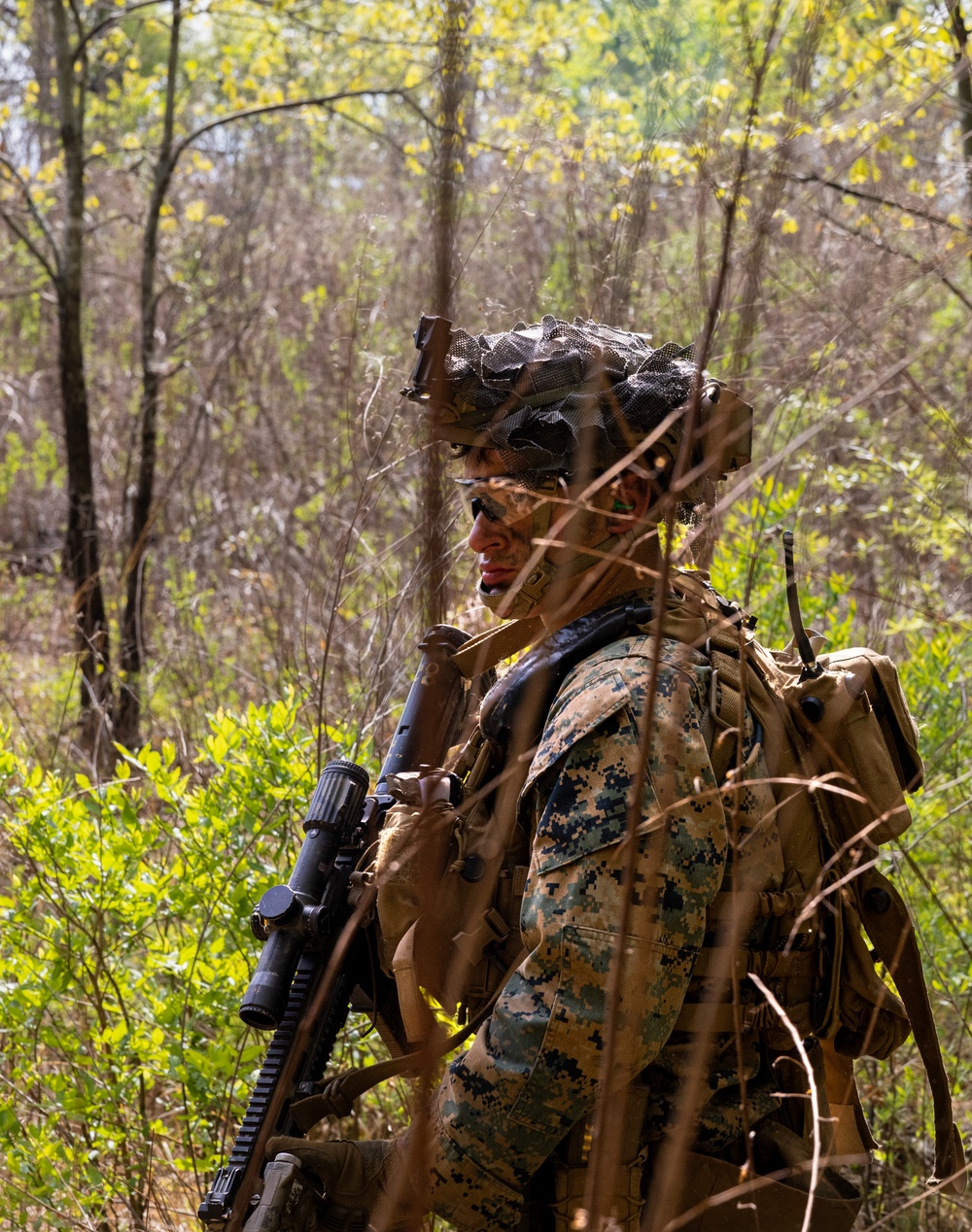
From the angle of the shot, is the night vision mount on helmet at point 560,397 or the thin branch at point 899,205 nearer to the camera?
the night vision mount on helmet at point 560,397

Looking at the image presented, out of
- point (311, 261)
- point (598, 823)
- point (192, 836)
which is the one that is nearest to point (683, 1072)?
point (598, 823)

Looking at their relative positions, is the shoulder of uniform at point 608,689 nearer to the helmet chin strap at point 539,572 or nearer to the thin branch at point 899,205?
the helmet chin strap at point 539,572

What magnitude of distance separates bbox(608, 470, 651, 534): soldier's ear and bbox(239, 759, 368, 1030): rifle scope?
0.71 metres

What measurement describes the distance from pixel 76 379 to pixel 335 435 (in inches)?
75.4

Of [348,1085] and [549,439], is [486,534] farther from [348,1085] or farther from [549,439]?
[348,1085]

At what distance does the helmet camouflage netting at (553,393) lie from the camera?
207 centimetres

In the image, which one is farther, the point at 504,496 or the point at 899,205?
the point at 899,205

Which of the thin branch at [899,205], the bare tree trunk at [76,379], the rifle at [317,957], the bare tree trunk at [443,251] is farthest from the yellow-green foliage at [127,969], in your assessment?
the bare tree trunk at [76,379]

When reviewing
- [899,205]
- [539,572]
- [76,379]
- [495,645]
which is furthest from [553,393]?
[76,379]

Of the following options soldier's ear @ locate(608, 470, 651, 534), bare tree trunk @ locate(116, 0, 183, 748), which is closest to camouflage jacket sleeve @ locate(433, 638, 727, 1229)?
soldier's ear @ locate(608, 470, 651, 534)

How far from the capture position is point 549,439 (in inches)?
82.7

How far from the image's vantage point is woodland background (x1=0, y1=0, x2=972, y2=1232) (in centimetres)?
296

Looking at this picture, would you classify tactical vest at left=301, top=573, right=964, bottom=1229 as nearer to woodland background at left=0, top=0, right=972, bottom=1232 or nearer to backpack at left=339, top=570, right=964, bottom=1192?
backpack at left=339, top=570, right=964, bottom=1192

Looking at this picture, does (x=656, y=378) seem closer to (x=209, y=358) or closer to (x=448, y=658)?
(x=448, y=658)
